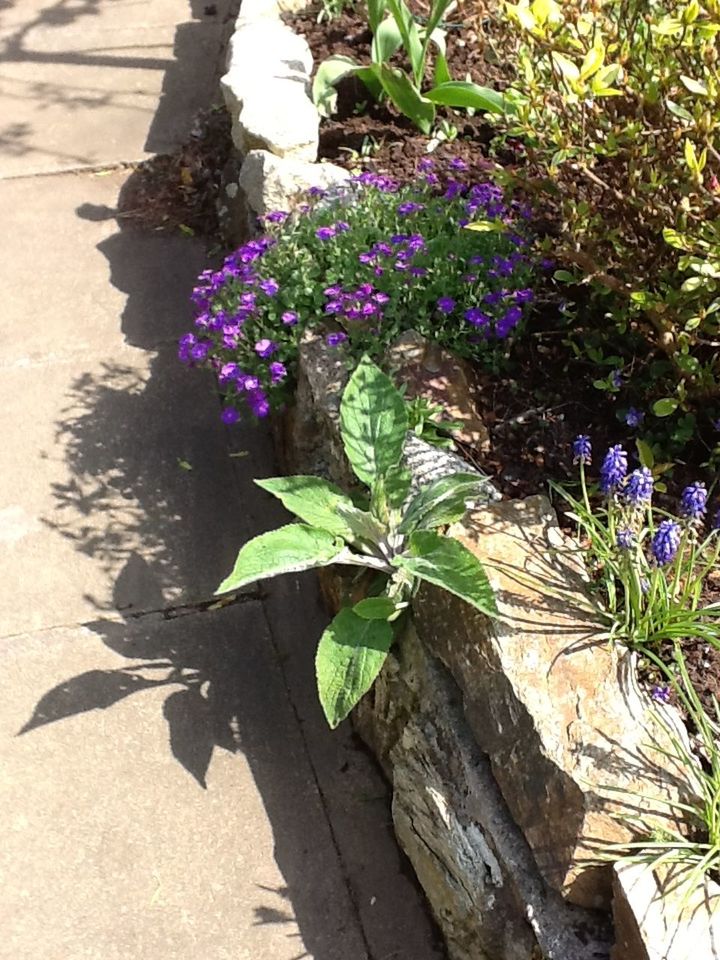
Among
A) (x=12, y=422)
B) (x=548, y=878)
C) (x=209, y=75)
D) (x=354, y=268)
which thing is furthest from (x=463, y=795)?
(x=209, y=75)

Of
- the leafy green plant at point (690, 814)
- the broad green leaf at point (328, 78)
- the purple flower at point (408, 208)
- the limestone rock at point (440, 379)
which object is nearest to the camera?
the leafy green plant at point (690, 814)

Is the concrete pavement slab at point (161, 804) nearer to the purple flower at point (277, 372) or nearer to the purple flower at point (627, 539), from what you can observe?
the purple flower at point (277, 372)

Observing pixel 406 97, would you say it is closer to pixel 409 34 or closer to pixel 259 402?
pixel 409 34

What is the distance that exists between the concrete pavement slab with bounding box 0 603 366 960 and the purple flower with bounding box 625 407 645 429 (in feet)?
3.92

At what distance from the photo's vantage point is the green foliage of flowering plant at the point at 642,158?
91.0 inches

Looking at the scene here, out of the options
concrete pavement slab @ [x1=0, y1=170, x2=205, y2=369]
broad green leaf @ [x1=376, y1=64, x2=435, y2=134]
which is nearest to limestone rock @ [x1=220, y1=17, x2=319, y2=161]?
broad green leaf @ [x1=376, y1=64, x2=435, y2=134]

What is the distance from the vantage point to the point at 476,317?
2.92 meters

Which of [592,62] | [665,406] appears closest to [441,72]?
[592,62]

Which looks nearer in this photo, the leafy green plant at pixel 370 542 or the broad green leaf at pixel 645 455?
the leafy green plant at pixel 370 542

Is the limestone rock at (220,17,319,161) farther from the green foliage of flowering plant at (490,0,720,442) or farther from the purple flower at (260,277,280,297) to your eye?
the green foliage of flowering plant at (490,0,720,442)

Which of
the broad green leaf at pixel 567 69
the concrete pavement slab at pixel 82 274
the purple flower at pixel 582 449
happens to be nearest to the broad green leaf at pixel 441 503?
the purple flower at pixel 582 449

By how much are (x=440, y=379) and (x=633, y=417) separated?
530 mm

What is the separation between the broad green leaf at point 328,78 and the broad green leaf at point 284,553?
2.17 m

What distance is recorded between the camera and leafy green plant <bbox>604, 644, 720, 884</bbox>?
197 cm
